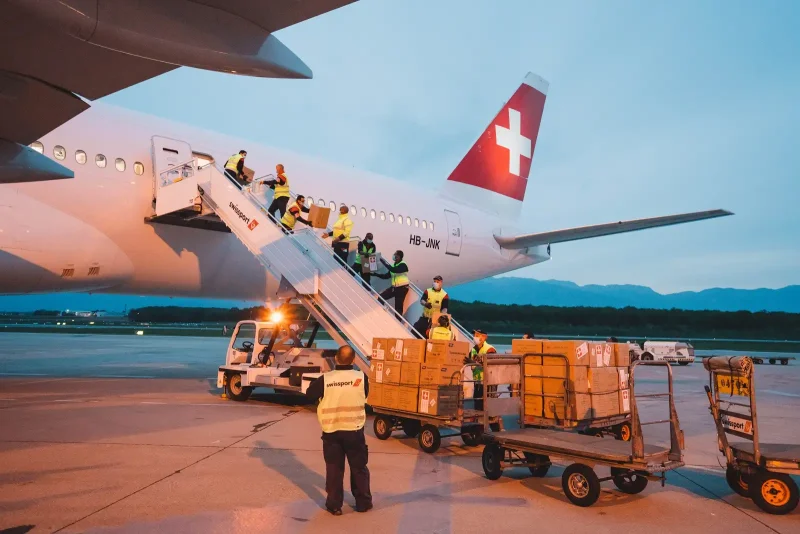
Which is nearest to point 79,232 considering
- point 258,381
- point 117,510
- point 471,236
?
point 258,381

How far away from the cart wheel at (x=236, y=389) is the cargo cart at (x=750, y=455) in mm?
9173

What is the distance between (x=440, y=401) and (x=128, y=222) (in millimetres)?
7898

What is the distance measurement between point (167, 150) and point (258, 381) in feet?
17.7

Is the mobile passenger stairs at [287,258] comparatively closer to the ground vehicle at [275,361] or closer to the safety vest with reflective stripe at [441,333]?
the ground vehicle at [275,361]

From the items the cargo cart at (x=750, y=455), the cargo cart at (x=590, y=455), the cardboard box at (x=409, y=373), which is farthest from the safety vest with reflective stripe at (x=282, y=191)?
the cargo cart at (x=750, y=455)

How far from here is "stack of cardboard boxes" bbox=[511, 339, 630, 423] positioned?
7.37 meters

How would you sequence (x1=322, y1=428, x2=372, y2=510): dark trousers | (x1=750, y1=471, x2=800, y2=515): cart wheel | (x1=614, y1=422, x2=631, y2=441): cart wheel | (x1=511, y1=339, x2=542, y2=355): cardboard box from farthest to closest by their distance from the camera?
(x1=614, y1=422, x2=631, y2=441): cart wheel, (x1=511, y1=339, x2=542, y2=355): cardboard box, (x1=750, y1=471, x2=800, y2=515): cart wheel, (x1=322, y1=428, x2=372, y2=510): dark trousers

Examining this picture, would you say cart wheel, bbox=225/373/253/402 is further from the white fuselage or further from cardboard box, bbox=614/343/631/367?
cardboard box, bbox=614/343/631/367

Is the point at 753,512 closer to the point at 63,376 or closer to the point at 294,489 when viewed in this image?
the point at 294,489

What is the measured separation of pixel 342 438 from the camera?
5.22 metres

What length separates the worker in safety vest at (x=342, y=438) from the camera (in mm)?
5188

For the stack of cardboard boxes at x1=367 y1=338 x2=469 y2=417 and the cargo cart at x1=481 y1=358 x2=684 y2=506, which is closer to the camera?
the cargo cart at x1=481 y1=358 x2=684 y2=506

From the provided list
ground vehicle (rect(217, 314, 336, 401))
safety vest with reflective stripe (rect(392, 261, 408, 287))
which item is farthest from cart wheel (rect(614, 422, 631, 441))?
safety vest with reflective stripe (rect(392, 261, 408, 287))

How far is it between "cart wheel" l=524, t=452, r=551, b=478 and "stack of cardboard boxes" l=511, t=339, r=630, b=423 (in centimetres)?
89
